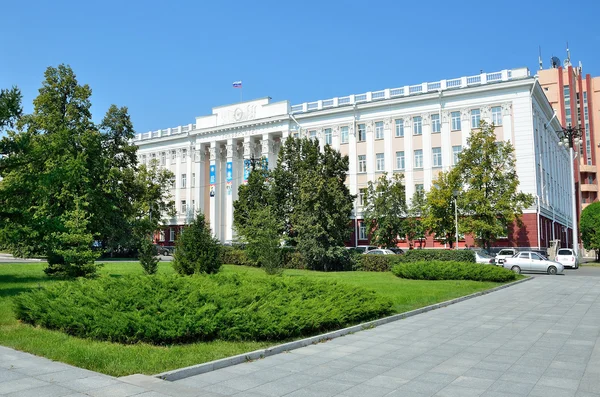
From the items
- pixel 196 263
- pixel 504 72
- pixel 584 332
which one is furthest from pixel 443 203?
pixel 584 332

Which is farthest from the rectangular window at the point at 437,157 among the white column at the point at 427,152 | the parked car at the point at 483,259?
the parked car at the point at 483,259

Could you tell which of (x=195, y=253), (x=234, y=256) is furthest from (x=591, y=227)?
(x=195, y=253)

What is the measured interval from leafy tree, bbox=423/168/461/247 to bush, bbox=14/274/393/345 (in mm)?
28498

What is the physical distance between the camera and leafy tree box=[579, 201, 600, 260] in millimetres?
61047

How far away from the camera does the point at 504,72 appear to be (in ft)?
152

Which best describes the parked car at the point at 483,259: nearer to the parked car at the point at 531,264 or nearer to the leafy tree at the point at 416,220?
the parked car at the point at 531,264

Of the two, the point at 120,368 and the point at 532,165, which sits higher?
the point at 532,165

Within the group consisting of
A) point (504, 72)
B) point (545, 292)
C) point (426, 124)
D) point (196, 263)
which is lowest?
point (545, 292)

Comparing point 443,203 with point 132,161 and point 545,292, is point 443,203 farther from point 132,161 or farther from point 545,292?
point 132,161

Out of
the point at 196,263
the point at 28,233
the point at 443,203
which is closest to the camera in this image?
the point at 28,233

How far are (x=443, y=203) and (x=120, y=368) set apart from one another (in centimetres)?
3420

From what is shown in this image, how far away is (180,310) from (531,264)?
1188 inches

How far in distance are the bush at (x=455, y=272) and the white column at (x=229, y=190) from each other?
39.0 meters

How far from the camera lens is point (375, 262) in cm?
3134
